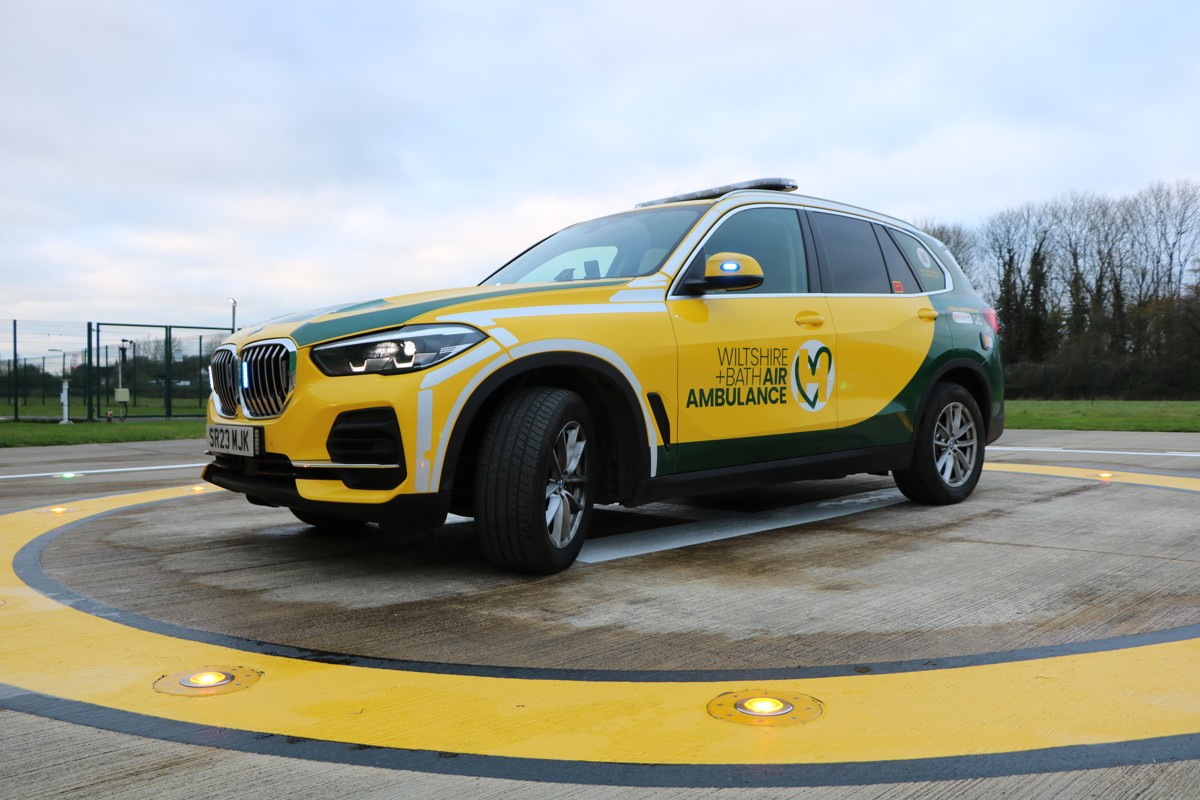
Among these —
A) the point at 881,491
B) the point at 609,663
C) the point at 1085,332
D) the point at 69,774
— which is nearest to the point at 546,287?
the point at 609,663

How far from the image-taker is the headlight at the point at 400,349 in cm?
349

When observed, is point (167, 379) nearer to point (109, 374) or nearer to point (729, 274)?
point (109, 374)

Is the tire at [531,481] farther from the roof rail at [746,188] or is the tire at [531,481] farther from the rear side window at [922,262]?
the rear side window at [922,262]

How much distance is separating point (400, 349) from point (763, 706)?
6.36 ft

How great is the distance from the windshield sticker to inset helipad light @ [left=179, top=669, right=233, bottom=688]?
3.09 meters

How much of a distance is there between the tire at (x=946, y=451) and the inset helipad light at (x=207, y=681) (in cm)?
417

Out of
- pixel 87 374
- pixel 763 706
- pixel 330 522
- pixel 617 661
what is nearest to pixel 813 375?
pixel 617 661

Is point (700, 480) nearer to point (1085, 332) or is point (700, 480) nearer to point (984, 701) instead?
point (984, 701)

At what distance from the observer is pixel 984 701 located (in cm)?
231

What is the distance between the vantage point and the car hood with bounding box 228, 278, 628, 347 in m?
3.61

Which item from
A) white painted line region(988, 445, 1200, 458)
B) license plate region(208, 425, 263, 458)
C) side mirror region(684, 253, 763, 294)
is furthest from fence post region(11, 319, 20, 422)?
side mirror region(684, 253, 763, 294)

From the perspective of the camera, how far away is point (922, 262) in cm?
596

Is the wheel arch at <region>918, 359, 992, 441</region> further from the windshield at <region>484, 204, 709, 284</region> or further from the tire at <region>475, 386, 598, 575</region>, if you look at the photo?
the tire at <region>475, 386, 598, 575</region>

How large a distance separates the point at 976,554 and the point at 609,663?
2303mm
